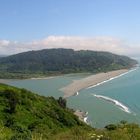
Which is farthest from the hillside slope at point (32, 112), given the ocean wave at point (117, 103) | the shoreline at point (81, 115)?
the ocean wave at point (117, 103)

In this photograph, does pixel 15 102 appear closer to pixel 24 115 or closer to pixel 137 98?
pixel 24 115

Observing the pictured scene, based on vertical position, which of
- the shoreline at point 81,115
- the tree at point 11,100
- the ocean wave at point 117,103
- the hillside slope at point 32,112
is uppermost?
A: the tree at point 11,100

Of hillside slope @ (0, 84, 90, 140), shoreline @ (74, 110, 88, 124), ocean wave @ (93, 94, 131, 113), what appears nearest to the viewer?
hillside slope @ (0, 84, 90, 140)

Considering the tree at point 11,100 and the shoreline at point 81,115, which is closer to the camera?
the tree at point 11,100

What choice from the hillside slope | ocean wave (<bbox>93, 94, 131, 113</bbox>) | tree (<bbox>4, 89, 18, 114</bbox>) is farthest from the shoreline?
tree (<bbox>4, 89, 18, 114</bbox>)

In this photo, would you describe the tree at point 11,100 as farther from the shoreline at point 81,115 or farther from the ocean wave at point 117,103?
the ocean wave at point 117,103

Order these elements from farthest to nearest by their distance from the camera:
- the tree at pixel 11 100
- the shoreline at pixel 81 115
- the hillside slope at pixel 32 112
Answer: the shoreline at pixel 81 115, the tree at pixel 11 100, the hillside slope at pixel 32 112

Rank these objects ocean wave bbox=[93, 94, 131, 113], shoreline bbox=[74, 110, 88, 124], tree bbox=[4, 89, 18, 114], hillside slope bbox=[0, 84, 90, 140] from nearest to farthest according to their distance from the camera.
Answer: hillside slope bbox=[0, 84, 90, 140]
tree bbox=[4, 89, 18, 114]
shoreline bbox=[74, 110, 88, 124]
ocean wave bbox=[93, 94, 131, 113]

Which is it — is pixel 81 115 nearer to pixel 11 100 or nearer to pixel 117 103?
pixel 117 103

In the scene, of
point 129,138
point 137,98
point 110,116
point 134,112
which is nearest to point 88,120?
point 110,116

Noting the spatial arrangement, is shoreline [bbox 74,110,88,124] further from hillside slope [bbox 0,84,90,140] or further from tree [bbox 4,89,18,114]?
tree [bbox 4,89,18,114]

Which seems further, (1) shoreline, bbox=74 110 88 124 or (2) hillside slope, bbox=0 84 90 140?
(1) shoreline, bbox=74 110 88 124

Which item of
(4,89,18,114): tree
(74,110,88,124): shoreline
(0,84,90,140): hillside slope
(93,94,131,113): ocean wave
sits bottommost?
(74,110,88,124): shoreline
